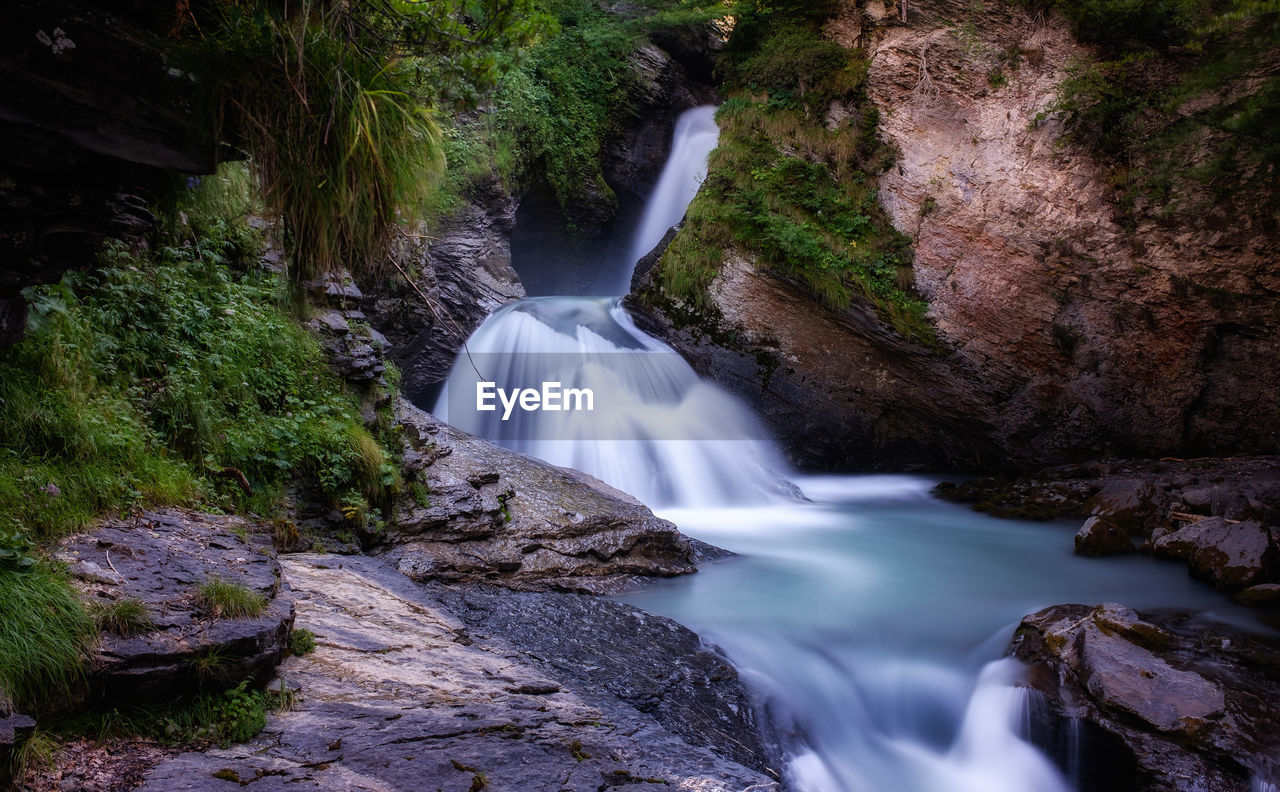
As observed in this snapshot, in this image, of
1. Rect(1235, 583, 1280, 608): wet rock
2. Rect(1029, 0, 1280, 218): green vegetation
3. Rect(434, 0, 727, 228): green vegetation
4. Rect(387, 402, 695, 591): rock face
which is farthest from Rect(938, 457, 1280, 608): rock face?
Rect(434, 0, 727, 228): green vegetation

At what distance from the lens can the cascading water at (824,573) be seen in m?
4.54

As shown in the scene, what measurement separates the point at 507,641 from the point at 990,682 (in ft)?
10.7

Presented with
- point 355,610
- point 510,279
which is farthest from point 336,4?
point 510,279

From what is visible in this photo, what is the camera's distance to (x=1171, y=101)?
9.23 m

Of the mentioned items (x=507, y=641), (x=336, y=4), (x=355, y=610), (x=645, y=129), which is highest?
(x=645, y=129)

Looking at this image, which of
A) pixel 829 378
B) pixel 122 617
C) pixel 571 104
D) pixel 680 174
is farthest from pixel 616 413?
pixel 122 617

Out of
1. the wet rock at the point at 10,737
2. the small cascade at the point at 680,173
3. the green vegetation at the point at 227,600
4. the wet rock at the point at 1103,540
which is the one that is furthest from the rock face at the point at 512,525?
the small cascade at the point at 680,173

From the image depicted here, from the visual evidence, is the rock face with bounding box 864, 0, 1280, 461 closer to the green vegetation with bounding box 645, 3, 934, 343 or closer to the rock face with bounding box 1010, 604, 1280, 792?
the green vegetation with bounding box 645, 3, 934, 343

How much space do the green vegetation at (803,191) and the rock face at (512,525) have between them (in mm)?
5109

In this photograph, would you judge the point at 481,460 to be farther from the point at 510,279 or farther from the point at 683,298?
the point at 510,279

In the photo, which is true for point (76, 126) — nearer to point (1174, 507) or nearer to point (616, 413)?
point (616, 413)

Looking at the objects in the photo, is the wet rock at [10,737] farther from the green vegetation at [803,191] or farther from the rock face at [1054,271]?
the rock face at [1054,271]

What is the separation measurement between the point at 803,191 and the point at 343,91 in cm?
922

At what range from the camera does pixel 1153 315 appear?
9.81m
